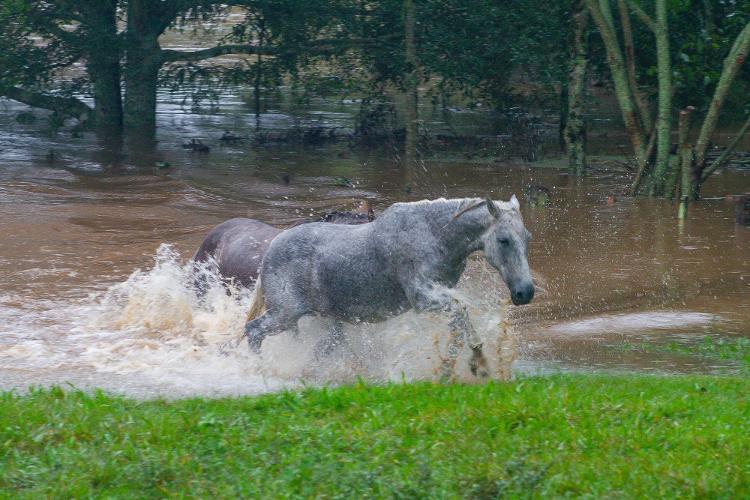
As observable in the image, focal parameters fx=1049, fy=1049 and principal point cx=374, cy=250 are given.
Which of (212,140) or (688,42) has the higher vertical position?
(688,42)

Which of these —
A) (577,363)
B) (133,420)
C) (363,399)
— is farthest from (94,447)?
(577,363)

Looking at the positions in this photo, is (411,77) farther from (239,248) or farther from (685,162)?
(239,248)

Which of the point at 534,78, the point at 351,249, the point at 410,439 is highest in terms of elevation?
the point at 534,78

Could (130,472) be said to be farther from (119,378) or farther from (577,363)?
(577,363)

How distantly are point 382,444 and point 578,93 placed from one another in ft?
45.8

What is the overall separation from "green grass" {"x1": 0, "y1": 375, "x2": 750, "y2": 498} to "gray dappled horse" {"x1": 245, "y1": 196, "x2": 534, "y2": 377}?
91 centimetres

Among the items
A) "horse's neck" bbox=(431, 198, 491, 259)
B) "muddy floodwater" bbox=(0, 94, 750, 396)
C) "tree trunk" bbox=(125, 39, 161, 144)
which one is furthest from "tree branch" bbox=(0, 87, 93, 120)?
"horse's neck" bbox=(431, 198, 491, 259)

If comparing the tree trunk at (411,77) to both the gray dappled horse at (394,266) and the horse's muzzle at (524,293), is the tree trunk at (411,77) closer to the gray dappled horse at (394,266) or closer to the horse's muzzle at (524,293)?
the gray dappled horse at (394,266)

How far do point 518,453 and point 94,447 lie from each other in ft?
6.98

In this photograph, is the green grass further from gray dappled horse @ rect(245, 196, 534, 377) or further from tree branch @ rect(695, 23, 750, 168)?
tree branch @ rect(695, 23, 750, 168)

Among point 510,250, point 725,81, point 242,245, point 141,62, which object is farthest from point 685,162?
point 141,62

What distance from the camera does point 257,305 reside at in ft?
27.3

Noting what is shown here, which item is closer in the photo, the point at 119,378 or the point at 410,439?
the point at 410,439

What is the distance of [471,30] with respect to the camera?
789 inches
